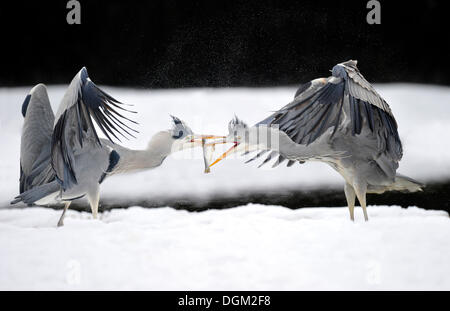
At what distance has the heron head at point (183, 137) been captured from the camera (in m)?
2.27

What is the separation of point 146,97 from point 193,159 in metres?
0.52

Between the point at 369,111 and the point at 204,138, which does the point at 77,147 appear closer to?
the point at 204,138

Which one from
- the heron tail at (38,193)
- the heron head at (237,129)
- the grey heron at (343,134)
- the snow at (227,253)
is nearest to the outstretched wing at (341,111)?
the grey heron at (343,134)

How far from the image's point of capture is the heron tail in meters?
2.29

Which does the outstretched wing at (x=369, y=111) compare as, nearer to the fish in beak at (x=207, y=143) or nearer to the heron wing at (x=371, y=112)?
the heron wing at (x=371, y=112)

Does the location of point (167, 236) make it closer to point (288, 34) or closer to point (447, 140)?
point (288, 34)

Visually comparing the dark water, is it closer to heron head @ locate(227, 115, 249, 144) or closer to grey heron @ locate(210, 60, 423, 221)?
grey heron @ locate(210, 60, 423, 221)

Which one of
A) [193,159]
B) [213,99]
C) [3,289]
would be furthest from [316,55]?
[3,289]

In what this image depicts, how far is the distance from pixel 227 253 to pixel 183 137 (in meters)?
0.51

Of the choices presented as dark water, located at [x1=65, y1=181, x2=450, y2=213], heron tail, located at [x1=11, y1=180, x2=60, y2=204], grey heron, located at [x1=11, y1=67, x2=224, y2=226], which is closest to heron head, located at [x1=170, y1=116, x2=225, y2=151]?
grey heron, located at [x1=11, y1=67, x2=224, y2=226]

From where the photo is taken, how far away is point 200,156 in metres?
3.28

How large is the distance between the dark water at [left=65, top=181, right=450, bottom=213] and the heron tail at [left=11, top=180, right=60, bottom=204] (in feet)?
2.47

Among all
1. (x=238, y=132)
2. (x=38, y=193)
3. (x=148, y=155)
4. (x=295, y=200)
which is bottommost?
(x=295, y=200)

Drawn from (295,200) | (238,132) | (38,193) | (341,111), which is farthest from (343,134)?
(38,193)
